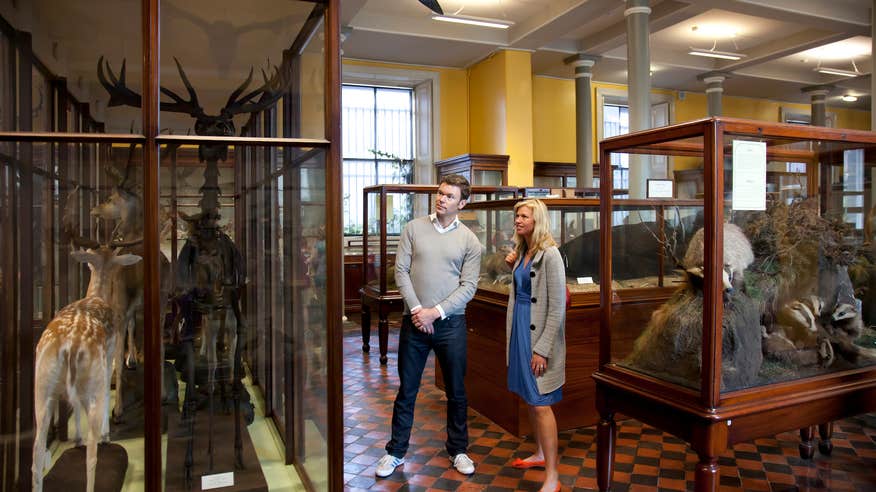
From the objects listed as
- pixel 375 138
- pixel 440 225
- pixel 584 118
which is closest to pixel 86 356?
pixel 440 225

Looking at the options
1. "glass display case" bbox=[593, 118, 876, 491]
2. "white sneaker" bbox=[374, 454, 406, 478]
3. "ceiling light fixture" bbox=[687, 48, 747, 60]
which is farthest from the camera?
"ceiling light fixture" bbox=[687, 48, 747, 60]

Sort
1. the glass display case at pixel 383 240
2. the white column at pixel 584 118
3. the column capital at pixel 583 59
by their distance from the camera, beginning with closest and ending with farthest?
the glass display case at pixel 383 240 → the column capital at pixel 583 59 → the white column at pixel 584 118

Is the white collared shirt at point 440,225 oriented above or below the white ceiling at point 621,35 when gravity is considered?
below

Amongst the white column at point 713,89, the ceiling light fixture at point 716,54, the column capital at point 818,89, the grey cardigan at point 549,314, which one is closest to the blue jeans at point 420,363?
the grey cardigan at point 549,314

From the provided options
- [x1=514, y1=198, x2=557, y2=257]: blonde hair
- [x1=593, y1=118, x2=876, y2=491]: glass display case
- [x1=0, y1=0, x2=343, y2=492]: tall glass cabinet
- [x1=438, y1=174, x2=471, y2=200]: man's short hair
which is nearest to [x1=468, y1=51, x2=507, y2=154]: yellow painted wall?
[x1=438, y1=174, x2=471, y2=200]: man's short hair

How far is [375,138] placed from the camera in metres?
11.3

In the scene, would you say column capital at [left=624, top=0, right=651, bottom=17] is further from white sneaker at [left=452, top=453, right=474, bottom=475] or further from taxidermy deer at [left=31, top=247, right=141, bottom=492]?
taxidermy deer at [left=31, top=247, right=141, bottom=492]

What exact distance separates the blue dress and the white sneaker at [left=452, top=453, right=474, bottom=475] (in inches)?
22.3

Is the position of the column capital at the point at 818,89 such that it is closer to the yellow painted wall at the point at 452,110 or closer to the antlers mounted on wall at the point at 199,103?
the yellow painted wall at the point at 452,110

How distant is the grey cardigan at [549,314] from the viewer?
10.5 feet

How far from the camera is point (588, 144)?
11.2 m

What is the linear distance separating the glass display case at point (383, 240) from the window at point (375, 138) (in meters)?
3.54

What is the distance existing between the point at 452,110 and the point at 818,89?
8479 mm

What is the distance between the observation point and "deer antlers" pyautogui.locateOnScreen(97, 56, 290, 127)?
2217 millimetres
